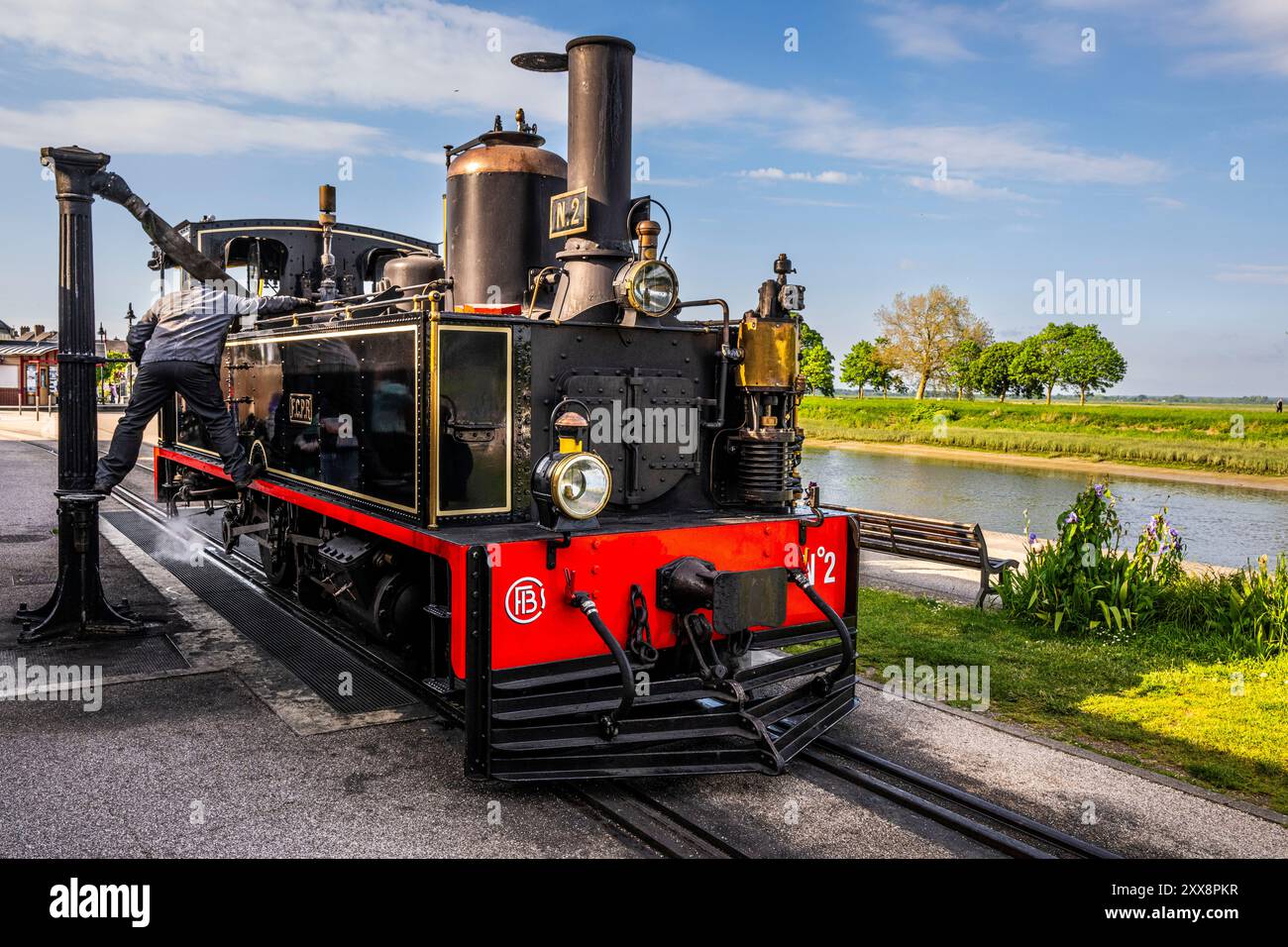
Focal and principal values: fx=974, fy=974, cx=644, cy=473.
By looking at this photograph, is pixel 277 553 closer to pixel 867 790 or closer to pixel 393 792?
pixel 393 792

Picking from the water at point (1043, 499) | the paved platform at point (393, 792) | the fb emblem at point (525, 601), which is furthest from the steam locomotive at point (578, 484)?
the water at point (1043, 499)

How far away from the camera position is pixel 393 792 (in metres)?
4.45

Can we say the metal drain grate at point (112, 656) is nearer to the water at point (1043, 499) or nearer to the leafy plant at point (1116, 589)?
the leafy plant at point (1116, 589)

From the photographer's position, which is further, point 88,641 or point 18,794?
point 88,641

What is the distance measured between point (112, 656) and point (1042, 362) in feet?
206

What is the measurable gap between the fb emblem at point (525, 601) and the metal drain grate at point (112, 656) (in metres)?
3.02

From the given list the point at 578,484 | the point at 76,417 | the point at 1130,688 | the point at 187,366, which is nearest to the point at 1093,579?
the point at 1130,688

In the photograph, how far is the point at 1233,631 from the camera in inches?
287

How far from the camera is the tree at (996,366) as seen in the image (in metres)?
63.0

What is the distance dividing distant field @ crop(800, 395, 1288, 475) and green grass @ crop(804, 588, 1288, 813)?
2358cm

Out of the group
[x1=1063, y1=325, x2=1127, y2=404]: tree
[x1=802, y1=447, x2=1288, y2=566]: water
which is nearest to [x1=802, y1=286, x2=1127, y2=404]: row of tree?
[x1=1063, y1=325, x2=1127, y2=404]: tree

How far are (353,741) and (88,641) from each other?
296 centimetres

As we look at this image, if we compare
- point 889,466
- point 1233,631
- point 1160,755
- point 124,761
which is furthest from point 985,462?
point 124,761
